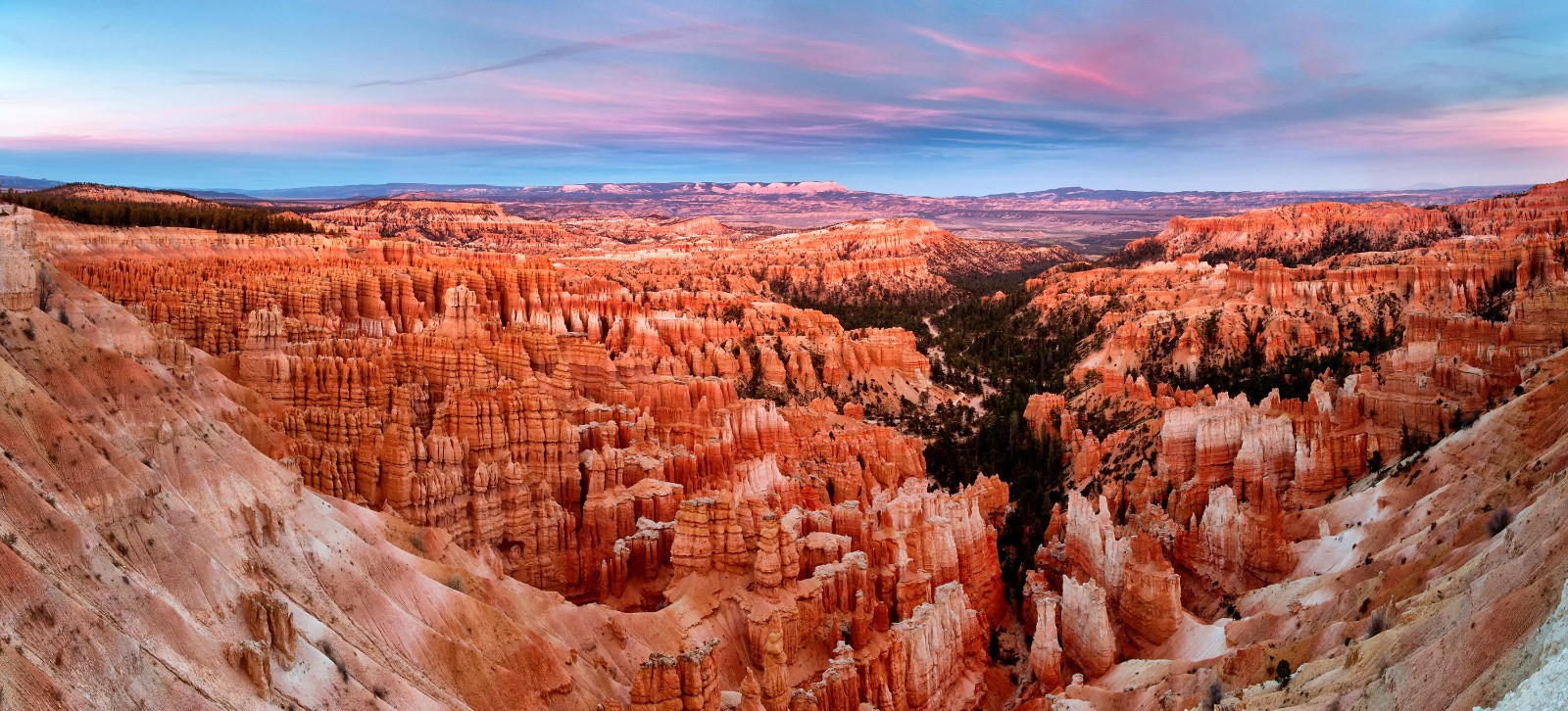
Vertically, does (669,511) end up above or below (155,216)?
below

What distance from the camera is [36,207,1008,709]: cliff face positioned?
18500 millimetres

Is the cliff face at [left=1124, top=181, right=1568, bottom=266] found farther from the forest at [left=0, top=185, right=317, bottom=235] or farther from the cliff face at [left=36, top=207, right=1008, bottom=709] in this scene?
the forest at [left=0, top=185, right=317, bottom=235]

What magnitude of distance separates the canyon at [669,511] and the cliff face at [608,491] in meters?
0.12

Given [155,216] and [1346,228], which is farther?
[1346,228]

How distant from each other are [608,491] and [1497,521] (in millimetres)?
20196

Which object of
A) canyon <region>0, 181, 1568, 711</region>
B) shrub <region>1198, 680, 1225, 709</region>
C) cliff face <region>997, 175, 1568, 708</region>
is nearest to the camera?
canyon <region>0, 181, 1568, 711</region>

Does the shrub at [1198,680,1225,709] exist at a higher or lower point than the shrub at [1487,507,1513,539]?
lower

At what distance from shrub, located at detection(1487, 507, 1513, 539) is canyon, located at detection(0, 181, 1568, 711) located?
0.21m

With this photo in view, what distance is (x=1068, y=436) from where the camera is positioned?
5028 centimetres

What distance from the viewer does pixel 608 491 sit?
89.7 ft

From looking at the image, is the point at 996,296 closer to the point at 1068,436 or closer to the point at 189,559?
the point at 1068,436

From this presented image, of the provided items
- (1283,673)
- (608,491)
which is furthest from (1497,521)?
(608,491)

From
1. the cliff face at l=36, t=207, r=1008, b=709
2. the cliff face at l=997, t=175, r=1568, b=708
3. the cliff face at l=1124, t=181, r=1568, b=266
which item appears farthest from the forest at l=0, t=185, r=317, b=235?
the cliff face at l=1124, t=181, r=1568, b=266

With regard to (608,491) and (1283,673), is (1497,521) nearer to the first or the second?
(1283,673)
